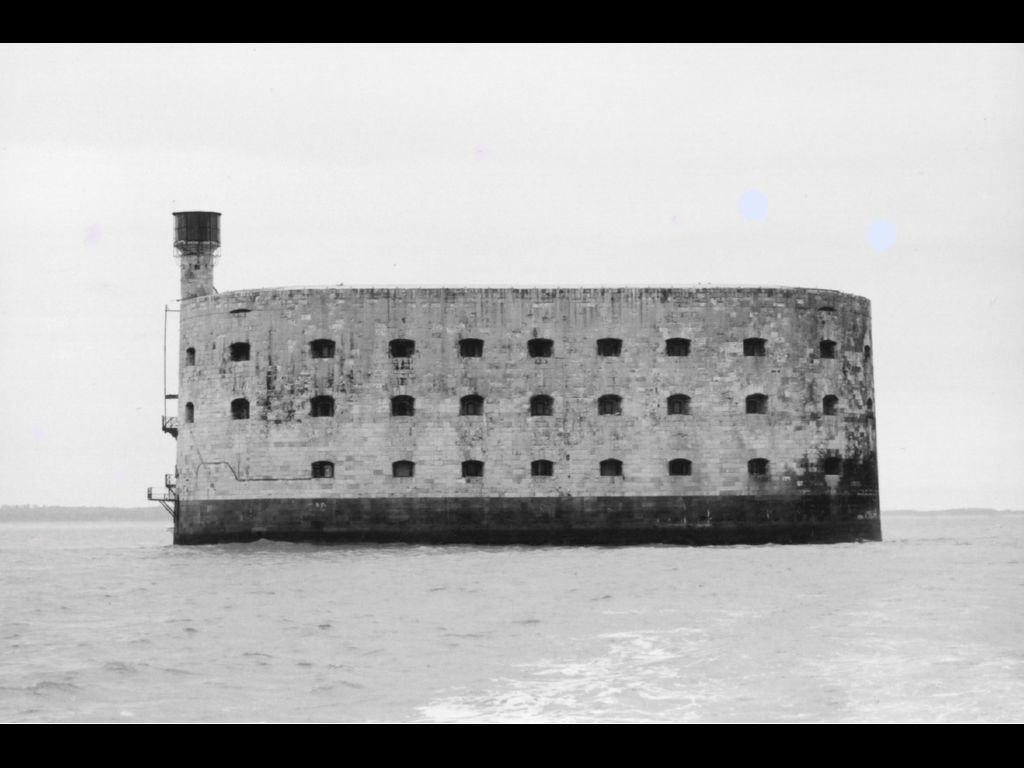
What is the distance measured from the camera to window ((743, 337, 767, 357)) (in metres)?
32.5

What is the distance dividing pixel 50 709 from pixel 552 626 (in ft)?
20.9

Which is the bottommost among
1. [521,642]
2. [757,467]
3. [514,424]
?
[521,642]

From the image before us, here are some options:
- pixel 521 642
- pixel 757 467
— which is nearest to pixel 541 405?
pixel 757 467

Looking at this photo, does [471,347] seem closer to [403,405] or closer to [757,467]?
[403,405]

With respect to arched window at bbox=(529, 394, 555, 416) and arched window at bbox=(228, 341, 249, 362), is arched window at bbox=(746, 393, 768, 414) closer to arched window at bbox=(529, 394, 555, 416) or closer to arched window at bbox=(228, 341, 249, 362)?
arched window at bbox=(529, 394, 555, 416)

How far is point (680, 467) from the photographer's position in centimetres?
3219

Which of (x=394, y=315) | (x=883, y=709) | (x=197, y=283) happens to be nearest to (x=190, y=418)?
(x=197, y=283)

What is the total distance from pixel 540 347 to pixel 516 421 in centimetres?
167

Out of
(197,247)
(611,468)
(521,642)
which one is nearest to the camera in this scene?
(521,642)

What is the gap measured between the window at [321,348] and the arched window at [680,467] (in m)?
7.59

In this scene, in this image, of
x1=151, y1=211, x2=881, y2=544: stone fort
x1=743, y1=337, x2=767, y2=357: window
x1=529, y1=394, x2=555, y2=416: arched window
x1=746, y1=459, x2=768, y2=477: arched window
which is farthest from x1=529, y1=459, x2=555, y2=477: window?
x1=743, y1=337, x2=767, y2=357: window

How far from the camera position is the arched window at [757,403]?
1278 inches

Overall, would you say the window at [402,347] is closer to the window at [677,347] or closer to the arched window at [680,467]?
the window at [677,347]

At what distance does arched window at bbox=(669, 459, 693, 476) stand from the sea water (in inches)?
202
